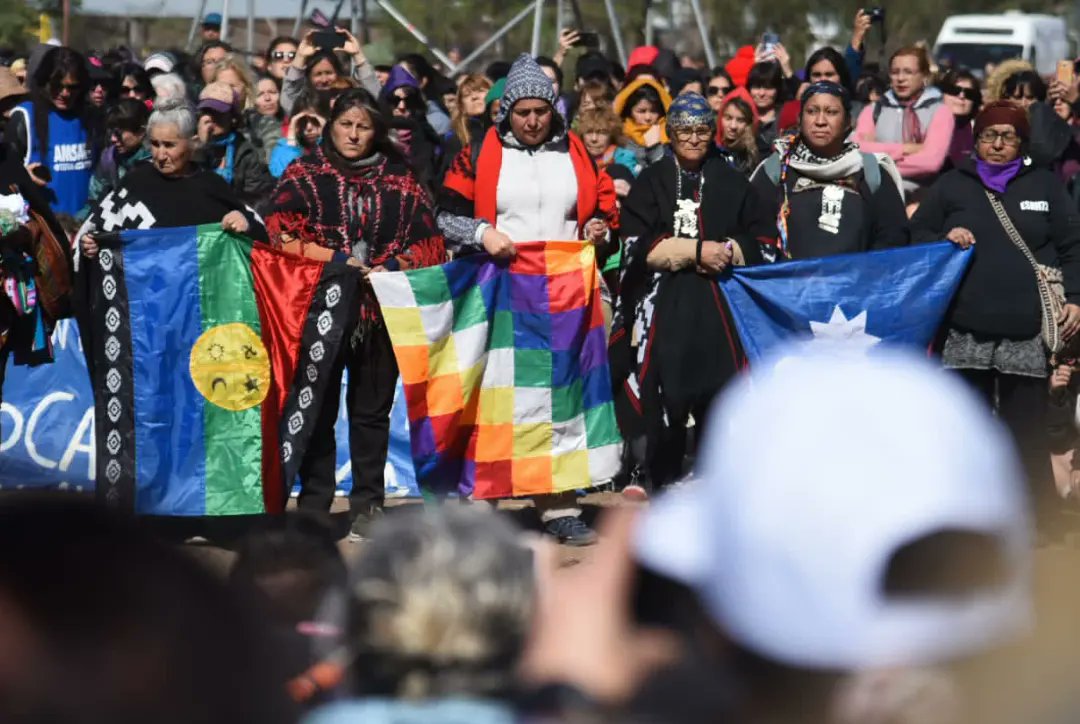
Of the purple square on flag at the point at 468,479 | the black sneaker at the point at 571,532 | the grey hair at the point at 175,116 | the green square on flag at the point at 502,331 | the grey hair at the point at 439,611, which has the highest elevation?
the grey hair at the point at 175,116

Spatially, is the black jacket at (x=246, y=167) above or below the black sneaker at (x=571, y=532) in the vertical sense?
above

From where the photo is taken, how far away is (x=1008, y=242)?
7633 mm

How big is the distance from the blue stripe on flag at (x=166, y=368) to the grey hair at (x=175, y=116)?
0.40 metres

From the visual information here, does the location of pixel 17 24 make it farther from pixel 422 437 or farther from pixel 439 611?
pixel 439 611

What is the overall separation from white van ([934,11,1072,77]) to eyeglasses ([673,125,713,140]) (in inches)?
757

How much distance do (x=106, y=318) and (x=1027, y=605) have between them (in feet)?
20.4

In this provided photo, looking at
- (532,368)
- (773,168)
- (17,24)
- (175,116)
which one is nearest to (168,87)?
(175,116)

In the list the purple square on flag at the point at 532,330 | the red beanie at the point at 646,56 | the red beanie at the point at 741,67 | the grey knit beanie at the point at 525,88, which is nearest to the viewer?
the grey knit beanie at the point at 525,88

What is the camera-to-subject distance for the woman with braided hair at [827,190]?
757 centimetres

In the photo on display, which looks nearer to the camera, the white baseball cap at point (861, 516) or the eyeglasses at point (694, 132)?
the white baseball cap at point (861, 516)

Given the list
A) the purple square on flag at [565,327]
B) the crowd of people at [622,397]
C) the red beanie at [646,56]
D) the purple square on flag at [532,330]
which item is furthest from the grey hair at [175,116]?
the red beanie at [646,56]

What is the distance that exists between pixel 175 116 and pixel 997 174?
132 inches

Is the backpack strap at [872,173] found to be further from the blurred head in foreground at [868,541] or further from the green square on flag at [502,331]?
the blurred head in foreground at [868,541]

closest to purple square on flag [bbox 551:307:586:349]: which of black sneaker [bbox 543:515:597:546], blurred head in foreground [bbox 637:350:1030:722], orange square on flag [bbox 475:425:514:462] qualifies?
orange square on flag [bbox 475:425:514:462]
